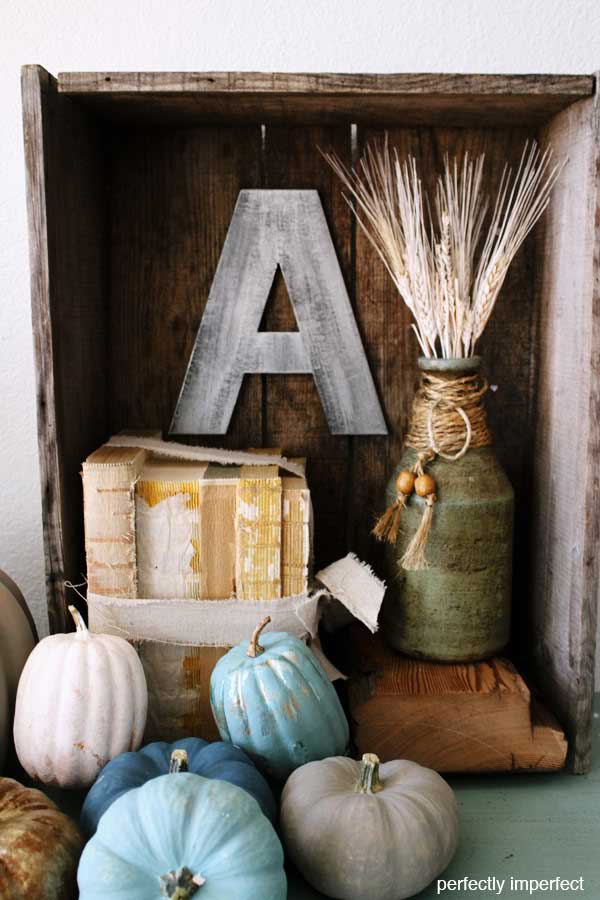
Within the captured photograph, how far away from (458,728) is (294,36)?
1.03 m

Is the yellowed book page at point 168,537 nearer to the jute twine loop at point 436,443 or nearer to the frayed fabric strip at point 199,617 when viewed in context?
the frayed fabric strip at point 199,617

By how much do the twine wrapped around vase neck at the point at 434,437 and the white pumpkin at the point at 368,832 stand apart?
1.06 feet

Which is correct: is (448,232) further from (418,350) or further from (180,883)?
(180,883)

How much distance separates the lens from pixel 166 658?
118 cm

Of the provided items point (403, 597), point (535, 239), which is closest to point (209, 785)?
point (403, 597)

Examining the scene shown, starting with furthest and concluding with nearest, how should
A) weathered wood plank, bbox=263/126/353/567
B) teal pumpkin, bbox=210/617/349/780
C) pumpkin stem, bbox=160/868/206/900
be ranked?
1. weathered wood plank, bbox=263/126/353/567
2. teal pumpkin, bbox=210/617/349/780
3. pumpkin stem, bbox=160/868/206/900

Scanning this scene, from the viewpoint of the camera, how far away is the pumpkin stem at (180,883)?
78 centimetres

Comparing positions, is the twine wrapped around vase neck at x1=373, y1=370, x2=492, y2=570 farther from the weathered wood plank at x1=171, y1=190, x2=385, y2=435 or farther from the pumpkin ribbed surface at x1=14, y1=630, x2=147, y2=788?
the pumpkin ribbed surface at x1=14, y1=630, x2=147, y2=788

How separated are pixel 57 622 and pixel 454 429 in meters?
0.57

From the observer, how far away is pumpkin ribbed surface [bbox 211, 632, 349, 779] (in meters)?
1.03

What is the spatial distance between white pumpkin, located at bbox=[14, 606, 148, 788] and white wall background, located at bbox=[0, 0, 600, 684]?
0.80 metres

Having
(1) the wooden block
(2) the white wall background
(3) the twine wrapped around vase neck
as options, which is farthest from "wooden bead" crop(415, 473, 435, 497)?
(2) the white wall background

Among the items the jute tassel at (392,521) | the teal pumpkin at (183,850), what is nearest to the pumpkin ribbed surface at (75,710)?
the teal pumpkin at (183,850)

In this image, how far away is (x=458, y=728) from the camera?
1.16 metres
